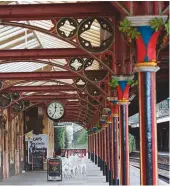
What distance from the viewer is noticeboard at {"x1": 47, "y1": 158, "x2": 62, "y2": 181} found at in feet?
68.9

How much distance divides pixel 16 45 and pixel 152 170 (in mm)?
10250

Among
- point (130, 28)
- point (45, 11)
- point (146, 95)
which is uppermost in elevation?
point (45, 11)

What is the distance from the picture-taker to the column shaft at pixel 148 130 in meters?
6.98

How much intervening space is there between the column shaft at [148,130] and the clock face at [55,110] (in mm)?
13998

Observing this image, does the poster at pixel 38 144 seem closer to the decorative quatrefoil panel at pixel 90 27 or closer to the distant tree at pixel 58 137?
the decorative quatrefoil panel at pixel 90 27

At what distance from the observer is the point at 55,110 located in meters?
21.3

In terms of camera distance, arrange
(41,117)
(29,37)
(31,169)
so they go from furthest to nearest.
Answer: (41,117)
(31,169)
(29,37)

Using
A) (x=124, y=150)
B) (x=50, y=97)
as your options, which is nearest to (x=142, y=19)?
(x=124, y=150)

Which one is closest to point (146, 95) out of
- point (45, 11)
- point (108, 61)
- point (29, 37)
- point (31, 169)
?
point (45, 11)

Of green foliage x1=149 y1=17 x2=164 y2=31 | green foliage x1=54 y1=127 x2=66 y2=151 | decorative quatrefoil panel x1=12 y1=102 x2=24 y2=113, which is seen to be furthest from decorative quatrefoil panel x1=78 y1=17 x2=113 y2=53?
green foliage x1=54 y1=127 x2=66 y2=151

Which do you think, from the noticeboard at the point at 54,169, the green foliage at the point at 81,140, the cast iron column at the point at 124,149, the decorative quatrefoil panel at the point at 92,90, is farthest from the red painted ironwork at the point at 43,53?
the green foliage at the point at 81,140

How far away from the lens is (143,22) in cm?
683

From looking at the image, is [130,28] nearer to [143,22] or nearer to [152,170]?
[143,22]

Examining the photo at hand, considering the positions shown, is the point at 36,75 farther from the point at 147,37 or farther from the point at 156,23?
the point at 156,23
